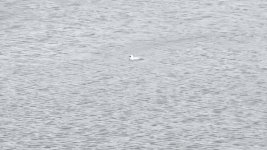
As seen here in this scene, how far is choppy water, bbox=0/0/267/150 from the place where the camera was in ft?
12.7

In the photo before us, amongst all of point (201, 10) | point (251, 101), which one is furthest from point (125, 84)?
point (201, 10)

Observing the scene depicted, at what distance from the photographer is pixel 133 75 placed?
186 inches

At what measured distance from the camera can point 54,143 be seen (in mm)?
3762

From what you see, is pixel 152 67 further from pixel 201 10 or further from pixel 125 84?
pixel 201 10

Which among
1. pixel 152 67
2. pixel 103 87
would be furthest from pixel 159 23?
pixel 103 87

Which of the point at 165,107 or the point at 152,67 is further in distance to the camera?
the point at 152,67

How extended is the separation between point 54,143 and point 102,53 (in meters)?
1.41

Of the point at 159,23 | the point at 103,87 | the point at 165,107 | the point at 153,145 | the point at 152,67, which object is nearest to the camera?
the point at 153,145

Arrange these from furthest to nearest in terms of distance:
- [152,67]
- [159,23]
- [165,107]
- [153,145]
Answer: [159,23], [152,67], [165,107], [153,145]

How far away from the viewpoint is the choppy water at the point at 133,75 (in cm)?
388

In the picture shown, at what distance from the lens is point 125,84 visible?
181 inches

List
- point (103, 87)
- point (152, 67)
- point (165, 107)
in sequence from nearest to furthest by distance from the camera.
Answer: point (165, 107) < point (103, 87) < point (152, 67)

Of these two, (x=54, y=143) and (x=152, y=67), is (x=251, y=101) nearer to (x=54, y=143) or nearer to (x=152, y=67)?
(x=152, y=67)

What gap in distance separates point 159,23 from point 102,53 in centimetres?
69
